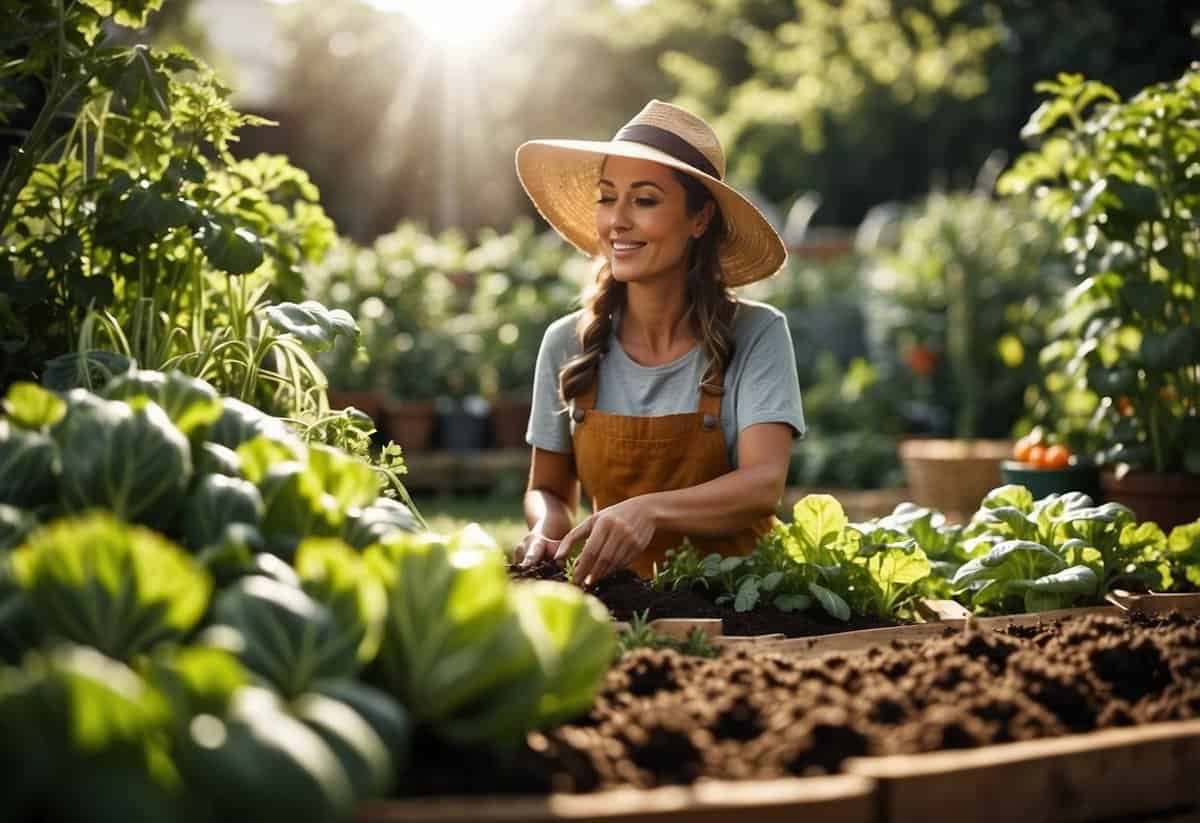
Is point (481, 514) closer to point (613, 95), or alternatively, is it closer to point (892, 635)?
point (892, 635)

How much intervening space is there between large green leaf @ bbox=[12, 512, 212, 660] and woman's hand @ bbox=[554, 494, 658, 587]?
120 centimetres

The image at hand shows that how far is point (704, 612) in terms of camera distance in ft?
7.21

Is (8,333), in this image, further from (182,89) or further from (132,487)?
(132,487)

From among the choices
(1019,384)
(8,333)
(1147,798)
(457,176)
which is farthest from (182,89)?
(457,176)

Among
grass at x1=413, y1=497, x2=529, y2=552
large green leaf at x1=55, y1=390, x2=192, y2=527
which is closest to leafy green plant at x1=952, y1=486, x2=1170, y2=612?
large green leaf at x1=55, y1=390, x2=192, y2=527

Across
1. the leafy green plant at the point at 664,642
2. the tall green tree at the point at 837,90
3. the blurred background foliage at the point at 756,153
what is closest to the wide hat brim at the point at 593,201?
the blurred background foliage at the point at 756,153

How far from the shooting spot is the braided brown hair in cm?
322

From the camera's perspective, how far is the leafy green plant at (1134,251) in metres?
3.90

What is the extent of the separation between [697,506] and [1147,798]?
1.45 metres

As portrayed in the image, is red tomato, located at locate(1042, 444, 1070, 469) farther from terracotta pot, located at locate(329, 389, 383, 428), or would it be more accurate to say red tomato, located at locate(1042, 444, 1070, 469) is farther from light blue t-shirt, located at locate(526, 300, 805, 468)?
terracotta pot, located at locate(329, 389, 383, 428)

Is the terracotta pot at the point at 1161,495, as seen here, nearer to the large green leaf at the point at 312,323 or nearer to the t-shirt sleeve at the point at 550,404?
the t-shirt sleeve at the point at 550,404

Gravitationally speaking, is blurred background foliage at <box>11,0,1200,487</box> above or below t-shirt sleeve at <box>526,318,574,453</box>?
above

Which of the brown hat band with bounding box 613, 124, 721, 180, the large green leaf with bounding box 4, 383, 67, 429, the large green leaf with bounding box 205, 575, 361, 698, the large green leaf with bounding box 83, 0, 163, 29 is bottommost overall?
the large green leaf with bounding box 205, 575, 361, 698

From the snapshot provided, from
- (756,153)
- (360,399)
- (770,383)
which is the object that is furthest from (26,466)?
(756,153)
